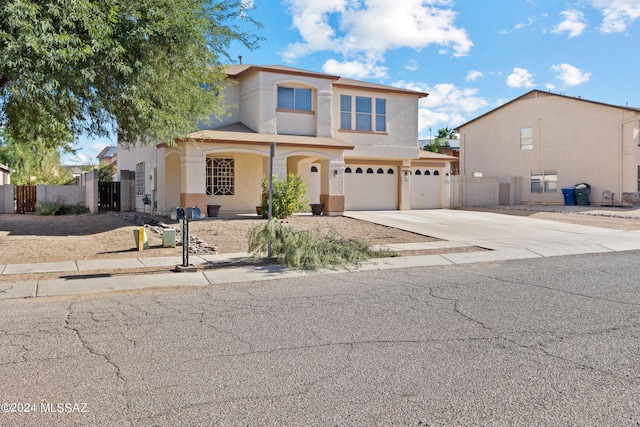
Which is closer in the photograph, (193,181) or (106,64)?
(106,64)

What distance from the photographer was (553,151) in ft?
111

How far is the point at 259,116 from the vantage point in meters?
23.1

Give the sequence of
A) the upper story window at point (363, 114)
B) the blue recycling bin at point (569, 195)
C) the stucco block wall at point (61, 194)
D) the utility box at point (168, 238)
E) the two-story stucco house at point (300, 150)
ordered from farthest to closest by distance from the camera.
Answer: the blue recycling bin at point (569, 195)
the stucco block wall at point (61, 194)
the upper story window at point (363, 114)
the two-story stucco house at point (300, 150)
the utility box at point (168, 238)

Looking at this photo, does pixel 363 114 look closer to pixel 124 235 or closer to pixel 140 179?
pixel 140 179

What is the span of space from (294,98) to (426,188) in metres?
9.77

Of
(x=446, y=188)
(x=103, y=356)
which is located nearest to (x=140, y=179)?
(x=446, y=188)

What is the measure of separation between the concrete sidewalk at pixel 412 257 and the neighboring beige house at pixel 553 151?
11.6 m

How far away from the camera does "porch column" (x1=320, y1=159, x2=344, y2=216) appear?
75.5 feet

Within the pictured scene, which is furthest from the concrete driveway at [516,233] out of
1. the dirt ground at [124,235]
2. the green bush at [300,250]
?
the green bush at [300,250]

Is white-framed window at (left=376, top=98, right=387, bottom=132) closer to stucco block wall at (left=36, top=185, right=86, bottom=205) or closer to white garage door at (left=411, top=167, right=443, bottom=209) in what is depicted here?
white garage door at (left=411, top=167, right=443, bottom=209)

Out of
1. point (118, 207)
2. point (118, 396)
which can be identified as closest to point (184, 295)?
point (118, 396)

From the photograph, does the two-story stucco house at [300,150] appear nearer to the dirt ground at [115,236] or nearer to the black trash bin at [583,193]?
the dirt ground at [115,236]

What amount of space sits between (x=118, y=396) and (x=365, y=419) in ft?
6.63

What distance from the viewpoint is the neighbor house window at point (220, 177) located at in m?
23.9
